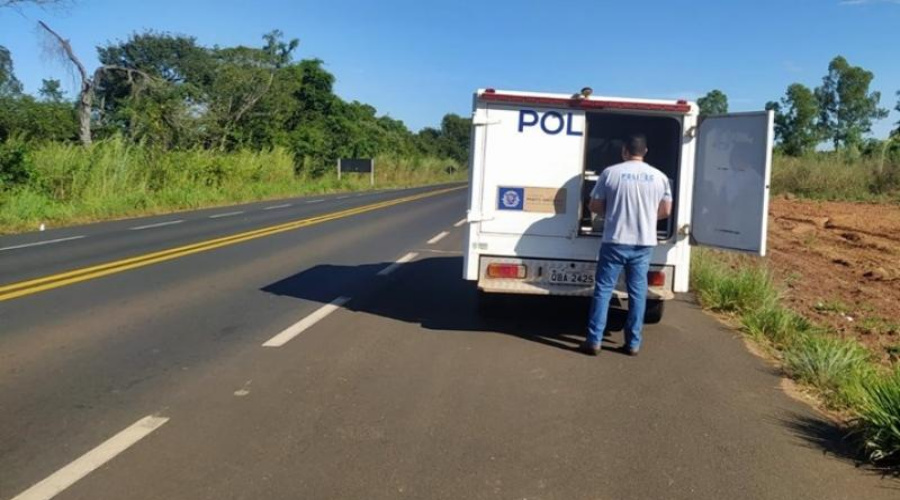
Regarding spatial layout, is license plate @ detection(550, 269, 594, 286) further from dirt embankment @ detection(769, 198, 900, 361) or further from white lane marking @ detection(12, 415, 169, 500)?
white lane marking @ detection(12, 415, 169, 500)

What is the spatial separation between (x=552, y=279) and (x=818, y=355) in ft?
7.84

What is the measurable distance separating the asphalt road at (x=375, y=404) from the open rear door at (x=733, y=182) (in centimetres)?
109

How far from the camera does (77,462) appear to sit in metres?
4.37

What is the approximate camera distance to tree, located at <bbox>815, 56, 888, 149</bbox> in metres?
53.7

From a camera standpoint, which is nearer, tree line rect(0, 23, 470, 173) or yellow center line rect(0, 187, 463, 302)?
yellow center line rect(0, 187, 463, 302)

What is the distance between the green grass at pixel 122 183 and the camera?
2066 cm

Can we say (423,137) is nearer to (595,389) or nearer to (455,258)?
(455,258)

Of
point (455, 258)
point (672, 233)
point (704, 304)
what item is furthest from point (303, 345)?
point (455, 258)

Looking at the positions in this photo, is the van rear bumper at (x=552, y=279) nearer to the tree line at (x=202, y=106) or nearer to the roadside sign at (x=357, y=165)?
the tree line at (x=202, y=106)

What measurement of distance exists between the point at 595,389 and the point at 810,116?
167 ft

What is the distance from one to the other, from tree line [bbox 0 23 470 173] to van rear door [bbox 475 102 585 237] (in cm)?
2361

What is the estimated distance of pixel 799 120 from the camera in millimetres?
51312

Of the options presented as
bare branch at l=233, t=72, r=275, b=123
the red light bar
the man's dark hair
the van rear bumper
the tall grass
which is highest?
bare branch at l=233, t=72, r=275, b=123

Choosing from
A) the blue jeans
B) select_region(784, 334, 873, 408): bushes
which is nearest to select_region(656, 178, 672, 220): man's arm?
the blue jeans
